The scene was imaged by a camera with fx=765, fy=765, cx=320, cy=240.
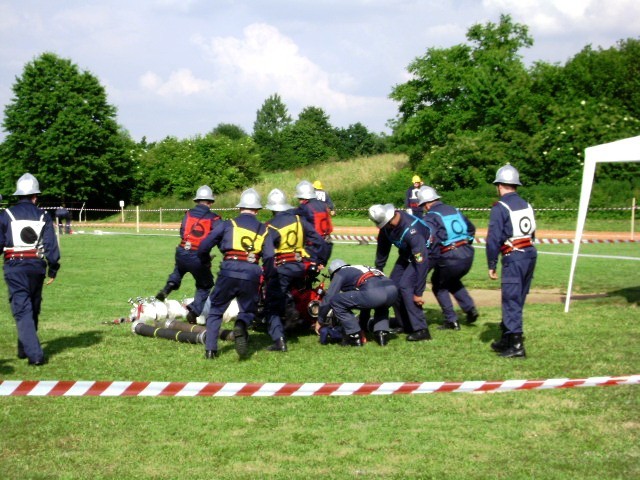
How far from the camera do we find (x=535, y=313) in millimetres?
12312

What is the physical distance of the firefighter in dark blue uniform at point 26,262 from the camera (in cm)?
883

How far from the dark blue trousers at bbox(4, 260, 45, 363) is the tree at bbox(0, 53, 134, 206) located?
4923 cm

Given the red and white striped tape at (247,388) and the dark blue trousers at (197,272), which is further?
the dark blue trousers at (197,272)

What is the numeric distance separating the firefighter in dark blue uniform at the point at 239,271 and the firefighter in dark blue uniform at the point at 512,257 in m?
2.70

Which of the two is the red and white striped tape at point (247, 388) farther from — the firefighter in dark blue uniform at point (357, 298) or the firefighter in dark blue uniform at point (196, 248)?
the firefighter in dark blue uniform at point (196, 248)

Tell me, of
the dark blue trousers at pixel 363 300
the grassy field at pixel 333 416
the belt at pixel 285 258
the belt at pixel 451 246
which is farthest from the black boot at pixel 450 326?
the belt at pixel 285 258

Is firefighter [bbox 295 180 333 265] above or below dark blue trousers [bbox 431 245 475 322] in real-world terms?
above

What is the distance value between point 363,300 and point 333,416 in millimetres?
3197

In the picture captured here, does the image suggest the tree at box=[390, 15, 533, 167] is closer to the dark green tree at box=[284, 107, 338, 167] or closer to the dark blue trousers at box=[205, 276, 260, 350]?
the dark green tree at box=[284, 107, 338, 167]

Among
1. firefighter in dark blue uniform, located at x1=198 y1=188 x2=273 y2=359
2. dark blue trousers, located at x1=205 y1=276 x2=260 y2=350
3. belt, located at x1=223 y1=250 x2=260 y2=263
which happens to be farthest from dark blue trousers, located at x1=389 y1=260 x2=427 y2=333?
belt, located at x1=223 y1=250 x2=260 y2=263

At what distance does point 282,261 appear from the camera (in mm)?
10266

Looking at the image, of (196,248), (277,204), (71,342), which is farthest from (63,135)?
(277,204)

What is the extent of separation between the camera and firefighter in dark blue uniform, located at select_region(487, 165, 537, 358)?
29.6 ft

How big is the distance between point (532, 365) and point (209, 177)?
50.3m
